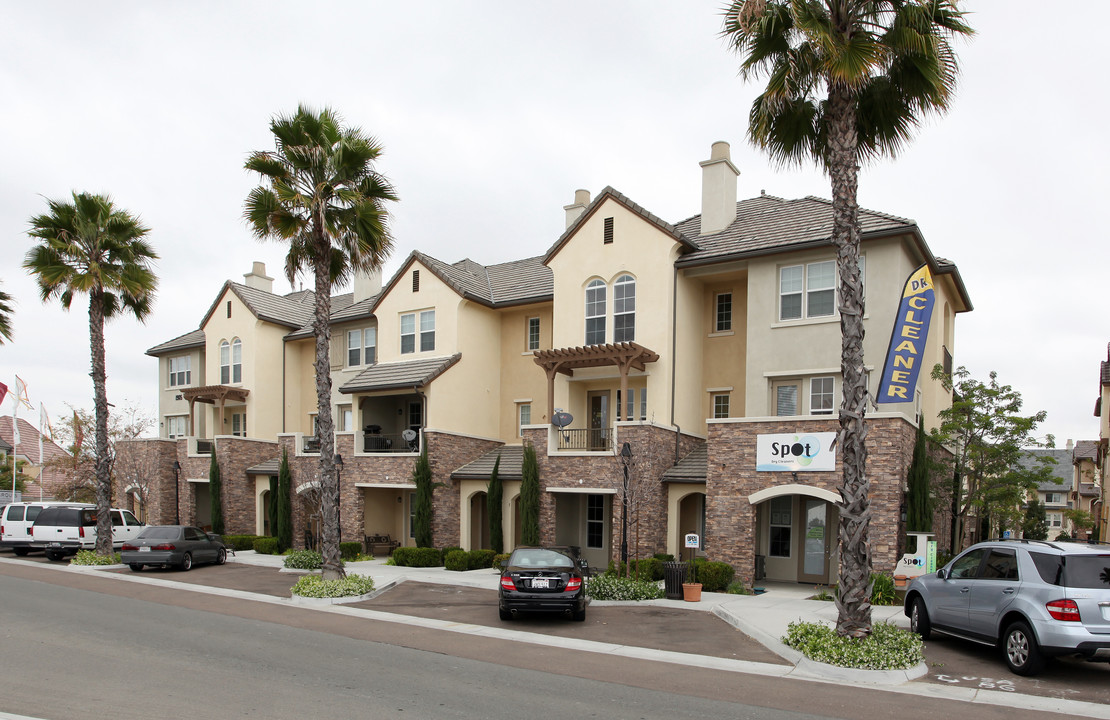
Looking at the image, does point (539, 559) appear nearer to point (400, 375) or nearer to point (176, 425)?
point (400, 375)

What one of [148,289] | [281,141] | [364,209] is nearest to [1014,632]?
[364,209]

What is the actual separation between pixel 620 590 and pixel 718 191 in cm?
1331

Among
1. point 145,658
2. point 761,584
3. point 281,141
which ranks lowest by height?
point 761,584

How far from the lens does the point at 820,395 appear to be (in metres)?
21.5

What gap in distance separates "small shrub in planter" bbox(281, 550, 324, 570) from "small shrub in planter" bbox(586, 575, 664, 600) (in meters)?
10.4

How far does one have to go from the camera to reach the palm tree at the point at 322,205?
1969cm

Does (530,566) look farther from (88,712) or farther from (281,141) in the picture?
(281,141)

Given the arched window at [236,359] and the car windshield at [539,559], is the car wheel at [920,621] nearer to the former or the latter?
the car windshield at [539,559]

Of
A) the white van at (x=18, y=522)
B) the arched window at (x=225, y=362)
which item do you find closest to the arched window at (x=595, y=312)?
the white van at (x=18, y=522)

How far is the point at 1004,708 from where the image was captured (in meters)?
9.52

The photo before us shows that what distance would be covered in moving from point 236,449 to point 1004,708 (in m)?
31.5

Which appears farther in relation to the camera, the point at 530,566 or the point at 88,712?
the point at 530,566

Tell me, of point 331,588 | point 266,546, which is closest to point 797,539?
point 331,588

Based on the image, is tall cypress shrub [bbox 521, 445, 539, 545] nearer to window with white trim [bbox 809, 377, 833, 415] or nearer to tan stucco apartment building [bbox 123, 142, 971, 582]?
tan stucco apartment building [bbox 123, 142, 971, 582]
